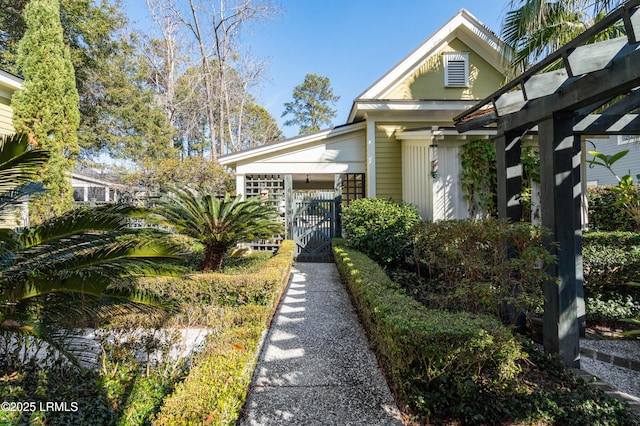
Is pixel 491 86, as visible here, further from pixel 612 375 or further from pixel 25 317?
pixel 25 317

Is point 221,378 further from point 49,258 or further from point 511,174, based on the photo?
point 511,174

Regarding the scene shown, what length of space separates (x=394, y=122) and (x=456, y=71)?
276 cm

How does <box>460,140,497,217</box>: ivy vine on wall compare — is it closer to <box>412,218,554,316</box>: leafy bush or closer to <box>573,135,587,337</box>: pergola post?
<box>412,218,554,316</box>: leafy bush

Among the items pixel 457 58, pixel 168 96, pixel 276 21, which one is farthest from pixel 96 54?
pixel 457 58

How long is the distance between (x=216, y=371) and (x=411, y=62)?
980cm

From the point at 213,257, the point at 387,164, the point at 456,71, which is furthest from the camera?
the point at 456,71

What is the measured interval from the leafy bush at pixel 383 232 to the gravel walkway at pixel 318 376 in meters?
2.10

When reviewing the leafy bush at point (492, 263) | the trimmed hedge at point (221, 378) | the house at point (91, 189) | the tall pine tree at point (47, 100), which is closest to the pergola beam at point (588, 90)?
the leafy bush at point (492, 263)

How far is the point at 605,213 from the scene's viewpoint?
9078 mm

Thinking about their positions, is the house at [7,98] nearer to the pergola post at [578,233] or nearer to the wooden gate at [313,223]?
the wooden gate at [313,223]

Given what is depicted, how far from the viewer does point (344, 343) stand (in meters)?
3.93

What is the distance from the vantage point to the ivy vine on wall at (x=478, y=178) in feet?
22.9

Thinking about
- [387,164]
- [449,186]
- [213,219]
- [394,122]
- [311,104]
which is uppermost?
[311,104]

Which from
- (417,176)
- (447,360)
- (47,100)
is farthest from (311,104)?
(447,360)
